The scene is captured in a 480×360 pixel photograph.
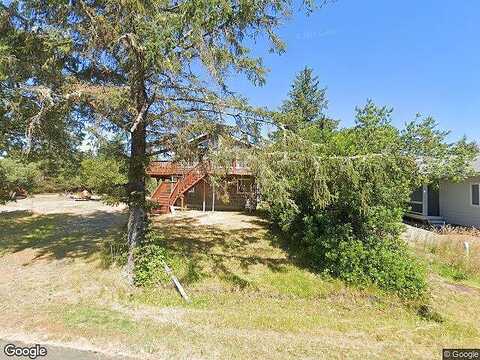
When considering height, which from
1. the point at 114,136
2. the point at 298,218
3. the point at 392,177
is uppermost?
the point at 114,136

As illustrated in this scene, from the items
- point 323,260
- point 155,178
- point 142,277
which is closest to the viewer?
point 142,277

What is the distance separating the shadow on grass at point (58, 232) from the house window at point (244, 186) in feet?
15.9

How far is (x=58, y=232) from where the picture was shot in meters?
15.0

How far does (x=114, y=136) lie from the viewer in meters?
8.73

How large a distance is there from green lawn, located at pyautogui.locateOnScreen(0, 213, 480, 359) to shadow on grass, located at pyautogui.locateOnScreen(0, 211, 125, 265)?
152 mm

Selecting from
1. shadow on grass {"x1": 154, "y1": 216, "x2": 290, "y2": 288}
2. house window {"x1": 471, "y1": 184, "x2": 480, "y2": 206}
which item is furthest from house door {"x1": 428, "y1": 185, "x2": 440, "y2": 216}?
shadow on grass {"x1": 154, "y1": 216, "x2": 290, "y2": 288}

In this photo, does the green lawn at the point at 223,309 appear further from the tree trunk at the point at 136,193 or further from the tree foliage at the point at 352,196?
the tree trunk at the point at 136,193

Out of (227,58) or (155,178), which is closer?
(227,58)

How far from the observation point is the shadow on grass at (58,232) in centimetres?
1166

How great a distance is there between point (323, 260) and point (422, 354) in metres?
4.65

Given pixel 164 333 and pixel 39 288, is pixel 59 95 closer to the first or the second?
pixel 39 288

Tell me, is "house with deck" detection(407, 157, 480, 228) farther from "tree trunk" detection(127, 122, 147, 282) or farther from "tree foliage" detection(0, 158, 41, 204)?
"tree foliage" detection(0, 158, 41, 204)

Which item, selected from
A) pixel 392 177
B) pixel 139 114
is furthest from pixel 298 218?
pixel 139 114

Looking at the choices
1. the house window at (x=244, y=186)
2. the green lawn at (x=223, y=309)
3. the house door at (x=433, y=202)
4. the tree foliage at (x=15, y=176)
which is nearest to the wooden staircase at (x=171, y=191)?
the tree foliage at (x=15, y=176)
